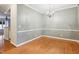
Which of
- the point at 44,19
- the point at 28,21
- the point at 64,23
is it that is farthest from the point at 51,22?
the point at 28,21

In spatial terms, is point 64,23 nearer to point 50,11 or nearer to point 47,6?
point 50,11

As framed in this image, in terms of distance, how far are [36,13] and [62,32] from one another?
68 cm

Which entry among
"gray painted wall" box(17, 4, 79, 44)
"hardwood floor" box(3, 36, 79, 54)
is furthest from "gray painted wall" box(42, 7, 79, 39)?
"hardwood floor" box(3, 36, 79, 54)

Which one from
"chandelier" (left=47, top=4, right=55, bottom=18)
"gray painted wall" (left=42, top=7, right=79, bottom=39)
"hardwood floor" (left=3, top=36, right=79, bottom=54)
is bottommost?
"hardwood floor" (left=3, top=36, right=79, bottom=54)

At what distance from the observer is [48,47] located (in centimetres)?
184

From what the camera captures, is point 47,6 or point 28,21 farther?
point 28,21

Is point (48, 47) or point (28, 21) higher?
point (28, 21)

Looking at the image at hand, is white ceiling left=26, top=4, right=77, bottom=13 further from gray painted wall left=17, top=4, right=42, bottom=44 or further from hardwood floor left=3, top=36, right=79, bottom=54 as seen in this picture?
hardwood floor left=3, top=36, right=79, bottom=54

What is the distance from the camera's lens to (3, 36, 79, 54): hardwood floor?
1791mm

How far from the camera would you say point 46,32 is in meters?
1.84

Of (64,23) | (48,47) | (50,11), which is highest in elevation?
(50,11)

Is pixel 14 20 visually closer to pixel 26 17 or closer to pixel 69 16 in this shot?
pixel 26 17

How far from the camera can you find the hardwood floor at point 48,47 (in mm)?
1791
